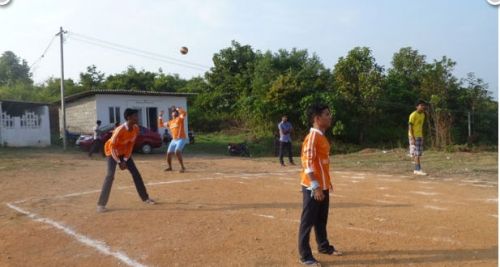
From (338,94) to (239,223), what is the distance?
23697mm

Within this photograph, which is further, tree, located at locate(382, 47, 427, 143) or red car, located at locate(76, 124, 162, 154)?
tree, located at locate(382, 47, 427, 143)

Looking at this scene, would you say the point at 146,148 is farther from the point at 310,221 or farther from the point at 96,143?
the point at 310,221

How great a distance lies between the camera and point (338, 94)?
29.5 m

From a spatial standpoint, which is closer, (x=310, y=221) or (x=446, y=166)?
(x=310, y=221)

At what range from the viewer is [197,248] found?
550 cm

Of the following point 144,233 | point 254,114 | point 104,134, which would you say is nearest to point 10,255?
point 144,233

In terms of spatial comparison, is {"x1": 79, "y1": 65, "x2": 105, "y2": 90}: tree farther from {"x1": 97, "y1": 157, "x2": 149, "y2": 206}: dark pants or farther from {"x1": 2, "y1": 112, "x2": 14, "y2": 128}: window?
{"x1": 97, "y1": 157, "x2": 149, "y2": 206}: dark pants

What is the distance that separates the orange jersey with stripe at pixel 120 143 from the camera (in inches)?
309

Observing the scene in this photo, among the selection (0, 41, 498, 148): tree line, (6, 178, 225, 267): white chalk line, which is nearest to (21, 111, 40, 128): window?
(0, 41, 498, 148): tree line

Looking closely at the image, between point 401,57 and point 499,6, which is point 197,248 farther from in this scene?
point 401,57

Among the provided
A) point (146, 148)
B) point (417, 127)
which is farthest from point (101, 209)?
point (146, 148)

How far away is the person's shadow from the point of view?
485cm

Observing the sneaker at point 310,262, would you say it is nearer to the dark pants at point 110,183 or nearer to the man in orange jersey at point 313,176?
the man in orange jersey at point 313,176

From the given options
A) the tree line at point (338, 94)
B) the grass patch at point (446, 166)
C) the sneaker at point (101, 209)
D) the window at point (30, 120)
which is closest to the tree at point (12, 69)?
the tree line at point (338, 94)
